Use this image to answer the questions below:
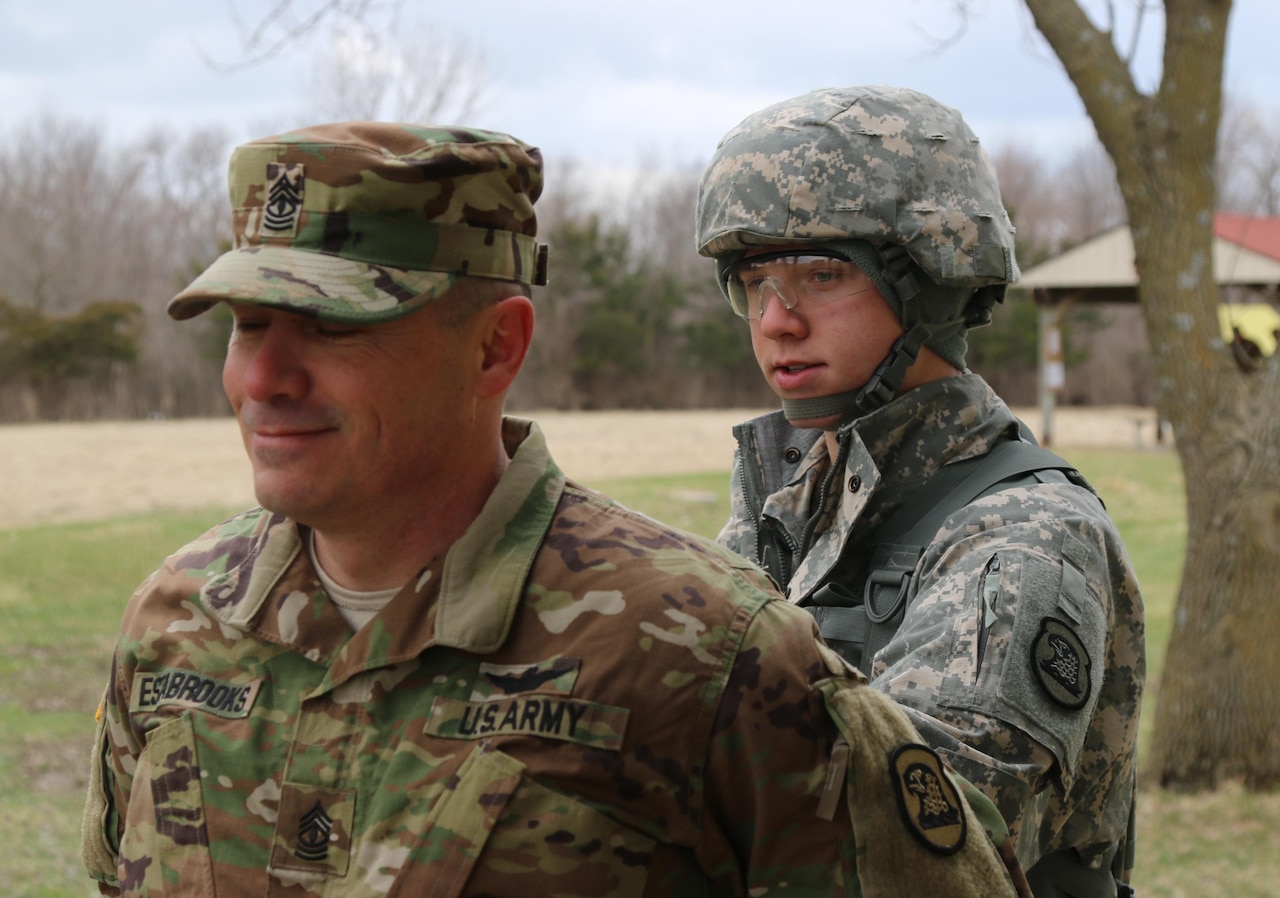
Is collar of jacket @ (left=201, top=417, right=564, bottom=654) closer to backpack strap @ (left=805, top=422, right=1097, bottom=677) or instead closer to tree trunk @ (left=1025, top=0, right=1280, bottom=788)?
backpack strap @ (left=805, top=422, right=1097, bottom=677)

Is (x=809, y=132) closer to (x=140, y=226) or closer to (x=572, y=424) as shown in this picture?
(x=572, y=424)

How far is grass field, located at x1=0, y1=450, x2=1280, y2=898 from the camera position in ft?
20.4

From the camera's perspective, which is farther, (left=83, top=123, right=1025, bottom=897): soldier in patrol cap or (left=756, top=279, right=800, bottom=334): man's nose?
(left=756, top=279, right=800, bottom=334): man's nose

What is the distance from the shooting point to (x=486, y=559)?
1939mm

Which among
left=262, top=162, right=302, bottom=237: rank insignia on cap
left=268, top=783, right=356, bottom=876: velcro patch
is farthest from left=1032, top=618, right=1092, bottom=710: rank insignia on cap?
left=262, top=162, right=302, bottom=237: rank insignia on cap

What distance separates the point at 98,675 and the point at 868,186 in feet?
27.4

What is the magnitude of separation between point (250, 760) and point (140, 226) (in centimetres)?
5476

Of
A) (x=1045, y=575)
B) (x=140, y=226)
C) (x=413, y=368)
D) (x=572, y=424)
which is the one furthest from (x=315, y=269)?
(x=140, y=226)

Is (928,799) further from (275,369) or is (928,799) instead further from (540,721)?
(275,369)

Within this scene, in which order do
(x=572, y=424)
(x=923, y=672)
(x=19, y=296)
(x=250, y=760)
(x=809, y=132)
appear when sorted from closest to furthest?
(x=250, y=760), (x=923, y=672), (x=809, y=132), (x=572, y=424), (x=19, y=296)

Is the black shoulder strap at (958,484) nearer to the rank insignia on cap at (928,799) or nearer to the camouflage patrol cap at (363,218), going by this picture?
the rank insignia on cap at (928,799)

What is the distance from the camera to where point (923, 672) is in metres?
2.35

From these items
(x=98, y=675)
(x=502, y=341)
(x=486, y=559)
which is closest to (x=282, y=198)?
(x=502, y=341)

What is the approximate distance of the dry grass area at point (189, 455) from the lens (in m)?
19.1
